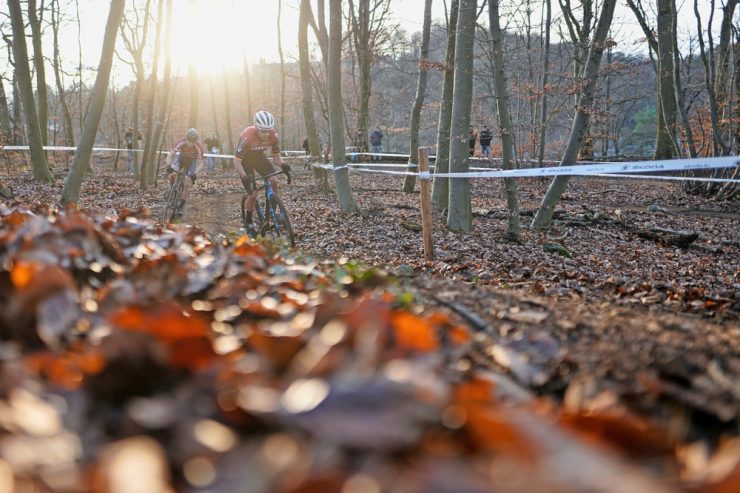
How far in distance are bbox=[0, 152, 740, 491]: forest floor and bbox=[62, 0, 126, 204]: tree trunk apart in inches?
101

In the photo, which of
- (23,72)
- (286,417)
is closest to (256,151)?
(286,417)

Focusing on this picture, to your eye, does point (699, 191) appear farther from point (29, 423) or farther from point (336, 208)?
point (29, 423)

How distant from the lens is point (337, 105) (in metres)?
12.0

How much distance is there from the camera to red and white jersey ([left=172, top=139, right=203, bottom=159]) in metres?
11.3

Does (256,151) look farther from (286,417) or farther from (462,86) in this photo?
(286,417)

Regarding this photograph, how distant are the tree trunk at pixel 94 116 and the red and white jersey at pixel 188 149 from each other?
1467mm

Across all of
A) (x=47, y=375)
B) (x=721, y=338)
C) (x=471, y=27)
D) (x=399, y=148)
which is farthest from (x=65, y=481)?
(x=399, y=148)

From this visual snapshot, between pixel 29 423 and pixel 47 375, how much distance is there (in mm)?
349

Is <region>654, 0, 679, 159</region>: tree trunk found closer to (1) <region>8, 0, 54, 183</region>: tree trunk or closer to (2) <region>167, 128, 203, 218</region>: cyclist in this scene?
(2) <region>167, 128, 203, 218</region>: cyclist

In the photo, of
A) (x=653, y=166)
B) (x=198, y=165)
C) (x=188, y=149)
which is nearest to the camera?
(x=653, y=166)

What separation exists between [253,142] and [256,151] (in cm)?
15

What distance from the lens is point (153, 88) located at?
63.9ft

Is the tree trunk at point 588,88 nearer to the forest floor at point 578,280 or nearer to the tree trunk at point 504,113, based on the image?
the tree trunk at point 504,113

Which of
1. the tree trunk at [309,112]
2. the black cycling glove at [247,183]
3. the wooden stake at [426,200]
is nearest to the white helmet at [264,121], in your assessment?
the black cycling glove at [247,183]
